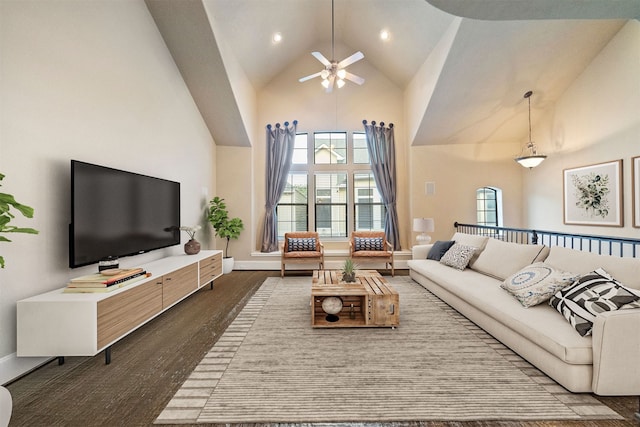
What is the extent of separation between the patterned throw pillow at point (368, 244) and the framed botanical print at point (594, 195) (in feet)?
10.7

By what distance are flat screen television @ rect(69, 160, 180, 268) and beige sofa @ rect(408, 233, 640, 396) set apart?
370 cm

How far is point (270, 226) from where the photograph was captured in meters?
6.45

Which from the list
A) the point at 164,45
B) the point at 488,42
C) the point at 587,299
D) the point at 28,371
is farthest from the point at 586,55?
the point at 28,371

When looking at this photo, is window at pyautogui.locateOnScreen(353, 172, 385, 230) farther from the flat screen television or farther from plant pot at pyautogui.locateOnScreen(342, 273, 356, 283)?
Answer: the flat screen television

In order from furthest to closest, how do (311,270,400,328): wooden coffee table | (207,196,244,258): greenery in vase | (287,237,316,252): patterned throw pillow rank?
(287,237,316,252): patterned throw pillow → (207,196,244,258): greenery in vase → (311,270,400,328): wooden coffee table

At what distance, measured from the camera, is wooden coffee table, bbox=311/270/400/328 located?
9.75ft

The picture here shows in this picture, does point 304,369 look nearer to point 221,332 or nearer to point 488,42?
point 221,332

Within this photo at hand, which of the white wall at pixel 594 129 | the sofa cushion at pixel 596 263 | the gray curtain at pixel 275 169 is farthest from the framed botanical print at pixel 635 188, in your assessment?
the gray curtain at pixel 275 169

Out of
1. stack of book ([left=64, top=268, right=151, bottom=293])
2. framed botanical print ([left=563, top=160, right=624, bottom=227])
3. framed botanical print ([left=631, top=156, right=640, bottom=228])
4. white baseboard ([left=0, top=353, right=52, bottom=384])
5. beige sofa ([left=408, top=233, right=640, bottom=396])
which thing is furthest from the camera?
framed botanical print ([left=563, top=160, right=624, bottom=227])

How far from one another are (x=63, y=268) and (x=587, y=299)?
13.9 ft

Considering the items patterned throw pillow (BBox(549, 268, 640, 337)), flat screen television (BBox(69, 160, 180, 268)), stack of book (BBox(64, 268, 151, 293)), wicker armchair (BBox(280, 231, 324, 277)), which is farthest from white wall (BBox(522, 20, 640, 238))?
flat screen television (BBox(69, 160, 180, 268))

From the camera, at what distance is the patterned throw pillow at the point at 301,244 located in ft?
18.9

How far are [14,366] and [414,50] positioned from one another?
6522 millimetres

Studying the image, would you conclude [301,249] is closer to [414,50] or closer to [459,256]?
[459,256]
